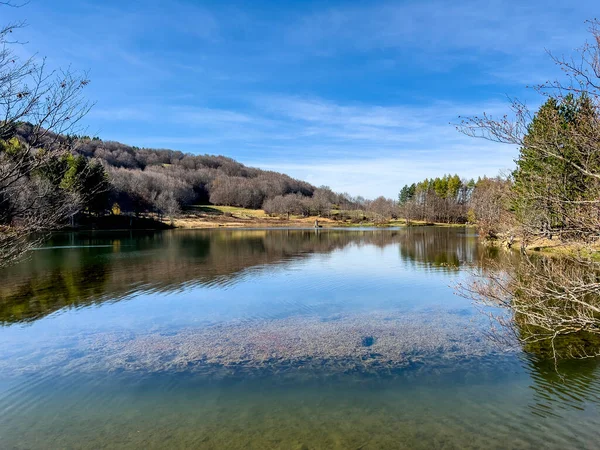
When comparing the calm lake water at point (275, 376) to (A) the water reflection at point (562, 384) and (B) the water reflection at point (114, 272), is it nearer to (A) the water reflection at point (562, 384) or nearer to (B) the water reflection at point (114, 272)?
(A) the water reflection at point (562, 384)

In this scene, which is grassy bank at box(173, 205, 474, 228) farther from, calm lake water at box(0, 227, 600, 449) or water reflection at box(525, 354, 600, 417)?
water reflection at box(525, 354, 600, 417)

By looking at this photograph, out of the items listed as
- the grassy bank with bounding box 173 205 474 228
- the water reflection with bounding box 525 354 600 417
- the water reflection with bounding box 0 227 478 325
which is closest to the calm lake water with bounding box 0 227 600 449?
the water reflection with bounding box 525 354 600 417

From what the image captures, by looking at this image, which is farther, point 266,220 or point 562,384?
point 266,220

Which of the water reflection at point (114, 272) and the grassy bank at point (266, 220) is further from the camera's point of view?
the grassy bank at point (266, 220)

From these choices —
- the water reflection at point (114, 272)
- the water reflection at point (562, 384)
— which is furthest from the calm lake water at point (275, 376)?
the water reflection at point (114, 272)

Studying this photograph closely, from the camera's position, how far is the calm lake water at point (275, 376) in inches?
295

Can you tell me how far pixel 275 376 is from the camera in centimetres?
1009

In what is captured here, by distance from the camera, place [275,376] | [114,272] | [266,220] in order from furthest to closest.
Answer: [266,220], [114,272], [275,376]

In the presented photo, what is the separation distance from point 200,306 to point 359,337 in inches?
321

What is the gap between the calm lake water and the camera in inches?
295

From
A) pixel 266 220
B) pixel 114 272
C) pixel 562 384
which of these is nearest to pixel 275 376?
pixel 562 384

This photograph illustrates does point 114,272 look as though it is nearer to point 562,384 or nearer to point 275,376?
point 275,376

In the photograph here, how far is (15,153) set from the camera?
741 cm

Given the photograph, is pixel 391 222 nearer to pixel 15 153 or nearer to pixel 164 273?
pixel 164 273
